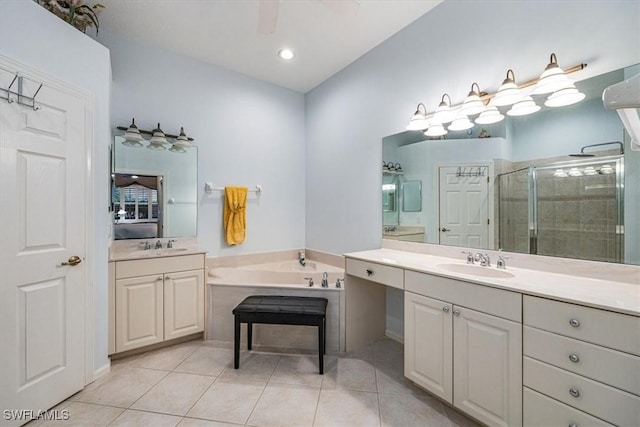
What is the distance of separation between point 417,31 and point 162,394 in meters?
3.39

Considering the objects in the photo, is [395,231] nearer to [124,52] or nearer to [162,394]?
[162,394]

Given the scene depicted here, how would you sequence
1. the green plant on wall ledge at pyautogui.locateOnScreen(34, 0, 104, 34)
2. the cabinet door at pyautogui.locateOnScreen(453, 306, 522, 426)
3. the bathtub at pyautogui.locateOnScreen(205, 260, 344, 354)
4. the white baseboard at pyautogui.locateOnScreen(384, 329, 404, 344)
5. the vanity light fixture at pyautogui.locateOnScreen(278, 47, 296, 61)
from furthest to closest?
the vanity light fixture at pyautogui.locateOnScreen(278, 47, 296, 61), the white baseboard at pyautogui.locateOnScreen(384, 329, 404, 344), the bathtub at pyautogui.locateOnScreen(205, 260, 344, 354), the green plant on wall ledge at pyautogui.locateOnScreen(34, 0, 104, 34), the cabinet door at pyautogui.locateOnScreen(453, 306, 522, 426)

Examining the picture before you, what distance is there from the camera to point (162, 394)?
1.85m

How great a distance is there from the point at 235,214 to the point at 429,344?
7.67 feet

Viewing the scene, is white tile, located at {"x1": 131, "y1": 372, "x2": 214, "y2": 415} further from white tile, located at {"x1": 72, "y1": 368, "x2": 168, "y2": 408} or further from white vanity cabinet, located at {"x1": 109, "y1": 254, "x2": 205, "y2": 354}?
white vanity cabinet, located at {"x1": 109, "y1": 254, "x2": 205, "y2": 354}

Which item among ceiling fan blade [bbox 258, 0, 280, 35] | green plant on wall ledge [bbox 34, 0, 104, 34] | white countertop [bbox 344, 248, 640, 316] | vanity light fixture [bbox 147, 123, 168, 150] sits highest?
green plant on wall ledge [bbox 34, 0, 104, 34]

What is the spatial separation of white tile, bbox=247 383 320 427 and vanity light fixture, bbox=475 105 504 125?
7.13 ft

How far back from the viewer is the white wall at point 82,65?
5.04 feet

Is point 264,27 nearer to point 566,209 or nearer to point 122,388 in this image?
point 566,209

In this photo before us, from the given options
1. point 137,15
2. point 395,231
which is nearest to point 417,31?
point 395,231

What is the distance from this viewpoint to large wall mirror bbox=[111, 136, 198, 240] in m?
2.64

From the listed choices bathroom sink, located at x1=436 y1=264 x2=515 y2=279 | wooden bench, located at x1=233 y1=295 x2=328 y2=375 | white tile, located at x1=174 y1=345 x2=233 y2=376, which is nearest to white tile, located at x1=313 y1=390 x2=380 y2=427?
wooden bench, located at x1=233 y1=295 x2=328 y2=375

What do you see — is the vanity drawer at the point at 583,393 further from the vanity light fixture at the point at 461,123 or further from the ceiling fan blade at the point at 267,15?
the ceiling fan blade at the point at 267,15

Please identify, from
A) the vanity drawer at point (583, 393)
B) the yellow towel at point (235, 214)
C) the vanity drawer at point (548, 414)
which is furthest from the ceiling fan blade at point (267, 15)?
the vanity drawer at point (548, 414)
